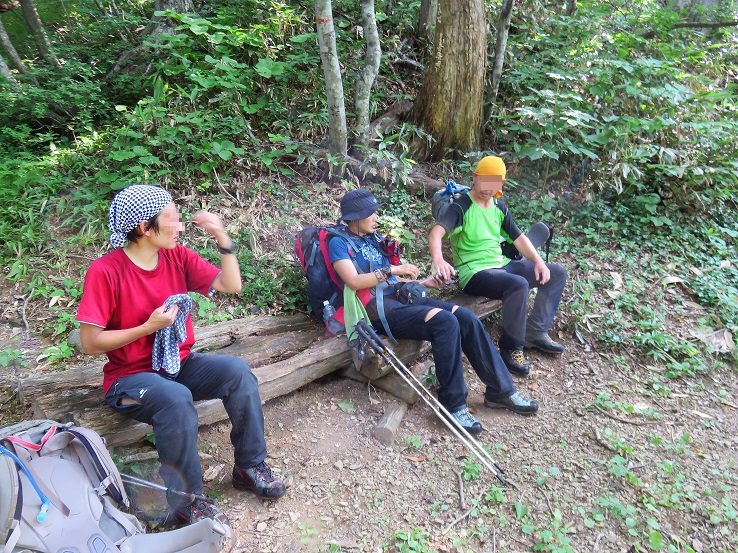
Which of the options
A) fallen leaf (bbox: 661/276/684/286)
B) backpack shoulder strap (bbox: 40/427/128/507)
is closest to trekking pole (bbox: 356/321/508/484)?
backpack shoulder strap (bbox: 40/427/128/507)

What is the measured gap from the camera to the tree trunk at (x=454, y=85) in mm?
6695

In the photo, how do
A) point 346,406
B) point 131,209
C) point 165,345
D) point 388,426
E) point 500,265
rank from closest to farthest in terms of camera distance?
1. point 131,209
2. point 165,345
3. point 388,426
4. point 346,406
5. point 500,265

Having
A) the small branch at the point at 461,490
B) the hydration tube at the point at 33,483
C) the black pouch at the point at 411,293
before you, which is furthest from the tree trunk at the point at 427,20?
the hydration tube at the point at 33,483

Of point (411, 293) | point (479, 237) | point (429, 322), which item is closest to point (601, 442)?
point (429, 322)

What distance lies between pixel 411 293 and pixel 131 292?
6.78ft

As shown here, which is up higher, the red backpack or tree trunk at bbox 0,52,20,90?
tree trunk at bbox 0,52,20,90

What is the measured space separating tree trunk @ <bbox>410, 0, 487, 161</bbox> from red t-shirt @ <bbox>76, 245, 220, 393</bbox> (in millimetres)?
4624

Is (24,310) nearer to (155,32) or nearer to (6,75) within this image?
(6,75)

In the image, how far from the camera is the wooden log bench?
10.1 feet

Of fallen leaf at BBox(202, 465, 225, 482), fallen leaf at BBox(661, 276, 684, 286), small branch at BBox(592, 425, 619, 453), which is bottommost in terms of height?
small branch at BBox(592, 425, 619, 453)

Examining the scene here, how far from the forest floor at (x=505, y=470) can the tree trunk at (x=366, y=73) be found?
11.2 ft

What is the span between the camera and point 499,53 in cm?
718

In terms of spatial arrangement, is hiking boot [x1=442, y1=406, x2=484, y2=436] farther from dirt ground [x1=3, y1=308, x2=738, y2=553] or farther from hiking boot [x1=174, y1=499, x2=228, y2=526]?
hiking boot [x1=174, y1=499, x2=228, y2=526]

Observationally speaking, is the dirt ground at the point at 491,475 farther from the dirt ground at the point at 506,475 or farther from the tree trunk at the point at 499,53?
the tree trunk at the point at 499,53
